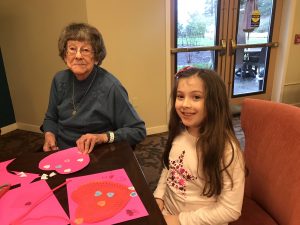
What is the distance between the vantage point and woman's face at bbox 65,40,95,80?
137 cm

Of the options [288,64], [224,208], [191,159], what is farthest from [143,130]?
[288,64]

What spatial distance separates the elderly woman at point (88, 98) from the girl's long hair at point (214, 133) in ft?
1.52

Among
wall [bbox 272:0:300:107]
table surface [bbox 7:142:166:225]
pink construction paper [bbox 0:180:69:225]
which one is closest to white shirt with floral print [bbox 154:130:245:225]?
table surface [bbox 7:142:166:225]

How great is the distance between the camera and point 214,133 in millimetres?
968

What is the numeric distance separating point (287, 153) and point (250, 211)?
1.07 ft

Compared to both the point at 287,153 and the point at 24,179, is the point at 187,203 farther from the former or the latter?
the point at 24,179

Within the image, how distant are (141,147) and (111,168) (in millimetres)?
1960

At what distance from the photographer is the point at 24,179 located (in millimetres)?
949

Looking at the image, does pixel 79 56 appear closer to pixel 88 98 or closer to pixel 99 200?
pixel 88 98

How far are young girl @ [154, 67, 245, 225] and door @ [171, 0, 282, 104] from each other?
235 centimetres

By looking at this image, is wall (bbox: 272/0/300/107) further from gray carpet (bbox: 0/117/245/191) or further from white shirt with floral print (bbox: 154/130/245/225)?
white shirt with floral print (bbox: 154/130/245/225)

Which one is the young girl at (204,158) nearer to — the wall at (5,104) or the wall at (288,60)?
the wall at (5,104)

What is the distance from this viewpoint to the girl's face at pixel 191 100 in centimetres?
99

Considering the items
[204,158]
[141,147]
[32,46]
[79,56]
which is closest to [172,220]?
[204,158]
